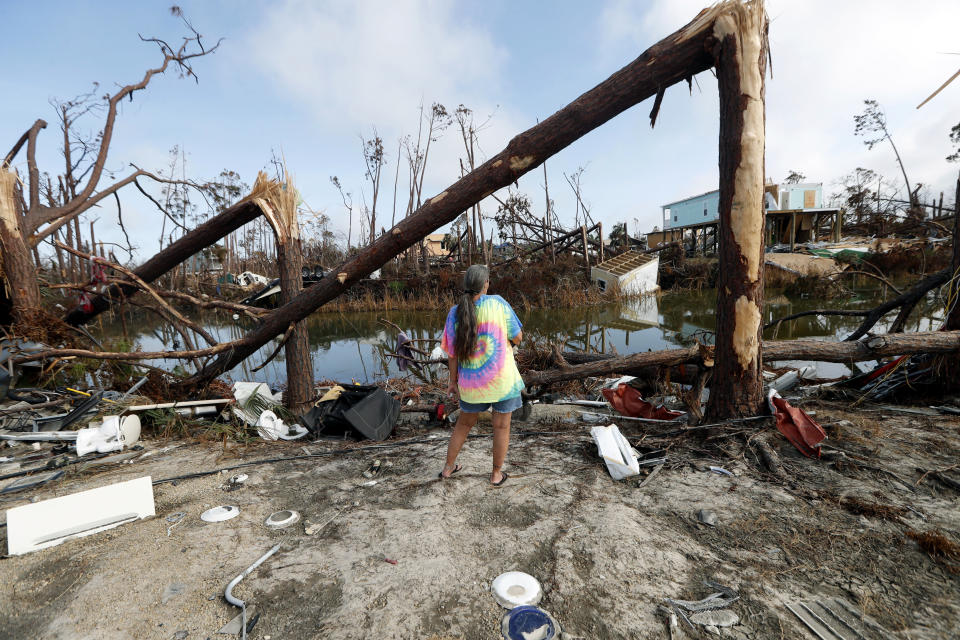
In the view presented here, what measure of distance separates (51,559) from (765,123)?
203 inches

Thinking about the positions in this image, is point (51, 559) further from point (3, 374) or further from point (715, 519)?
point (715, 519)

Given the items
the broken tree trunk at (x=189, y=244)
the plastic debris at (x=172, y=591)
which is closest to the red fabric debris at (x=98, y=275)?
the broken tree trunk at (x=189, y=244)

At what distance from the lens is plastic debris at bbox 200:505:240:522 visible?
8.12 ft

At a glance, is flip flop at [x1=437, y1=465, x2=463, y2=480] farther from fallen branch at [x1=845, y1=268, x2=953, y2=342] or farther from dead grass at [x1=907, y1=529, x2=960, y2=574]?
fallen branch at [x1=845, y1=268, x2=953, y2=342]

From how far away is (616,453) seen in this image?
296 cm

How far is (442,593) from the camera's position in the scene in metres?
1.78

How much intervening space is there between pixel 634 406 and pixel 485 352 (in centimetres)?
210

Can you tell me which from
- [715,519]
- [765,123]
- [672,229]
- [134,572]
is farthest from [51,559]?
[672,229]

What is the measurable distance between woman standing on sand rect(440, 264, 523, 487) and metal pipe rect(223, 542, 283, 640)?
140 centimetres

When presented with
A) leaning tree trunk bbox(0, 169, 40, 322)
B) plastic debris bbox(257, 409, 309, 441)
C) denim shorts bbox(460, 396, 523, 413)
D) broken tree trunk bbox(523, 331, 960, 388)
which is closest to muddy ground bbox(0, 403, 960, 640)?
denim shorts bbox(460, 396, 523, 413)

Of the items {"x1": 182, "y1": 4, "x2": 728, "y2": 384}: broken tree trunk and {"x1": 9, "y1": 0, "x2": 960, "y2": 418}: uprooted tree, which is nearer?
{"x1": 9, "y1": 0, "x2": 960, "y2": 418}: uprooted tree

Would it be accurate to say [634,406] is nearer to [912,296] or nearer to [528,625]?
[528,625]

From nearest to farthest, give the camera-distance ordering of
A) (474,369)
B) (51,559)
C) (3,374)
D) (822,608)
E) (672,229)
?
(822,608) → (51,559) → (474,369) → (3,374) → (672,229)

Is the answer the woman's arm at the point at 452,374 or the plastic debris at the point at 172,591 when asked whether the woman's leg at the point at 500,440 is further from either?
the plastic debris at the point at 172,591
